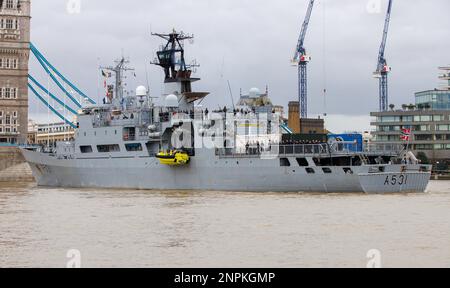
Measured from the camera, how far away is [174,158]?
4512 centimetres

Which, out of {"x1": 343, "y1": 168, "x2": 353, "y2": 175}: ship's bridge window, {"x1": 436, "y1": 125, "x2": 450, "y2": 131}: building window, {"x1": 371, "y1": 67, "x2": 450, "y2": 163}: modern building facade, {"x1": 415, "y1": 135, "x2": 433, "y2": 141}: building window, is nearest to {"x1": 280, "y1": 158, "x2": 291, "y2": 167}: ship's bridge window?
{"x1": 343, "y1": 168, "x2": 353, "y2": 175}: ship's bridge window

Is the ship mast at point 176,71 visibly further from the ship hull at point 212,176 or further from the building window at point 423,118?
the building window at point 423,118

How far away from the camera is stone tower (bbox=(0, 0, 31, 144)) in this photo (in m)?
80.1

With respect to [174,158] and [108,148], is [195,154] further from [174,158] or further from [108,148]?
[108,148]

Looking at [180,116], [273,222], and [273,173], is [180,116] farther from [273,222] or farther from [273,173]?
[273,222]

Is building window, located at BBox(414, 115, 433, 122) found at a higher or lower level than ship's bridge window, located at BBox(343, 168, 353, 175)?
higher

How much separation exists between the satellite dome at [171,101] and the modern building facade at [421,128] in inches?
2106

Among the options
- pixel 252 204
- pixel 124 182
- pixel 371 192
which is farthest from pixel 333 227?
pixel 124 182

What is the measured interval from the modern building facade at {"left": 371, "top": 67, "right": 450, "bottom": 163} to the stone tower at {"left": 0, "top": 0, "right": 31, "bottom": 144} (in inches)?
1869

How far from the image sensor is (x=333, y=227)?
25.0 metres

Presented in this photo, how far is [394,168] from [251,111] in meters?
11.1

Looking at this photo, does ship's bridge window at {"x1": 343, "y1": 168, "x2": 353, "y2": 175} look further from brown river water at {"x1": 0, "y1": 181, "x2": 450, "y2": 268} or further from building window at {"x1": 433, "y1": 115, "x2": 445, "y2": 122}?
building window at {"x1": 433, "y1": 115, "x2": 445, "y2": 122}

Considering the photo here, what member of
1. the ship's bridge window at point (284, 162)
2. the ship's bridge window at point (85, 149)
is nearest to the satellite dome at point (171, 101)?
the ship's bridge window at point (85, 149)

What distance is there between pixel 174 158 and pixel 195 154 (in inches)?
54.6
